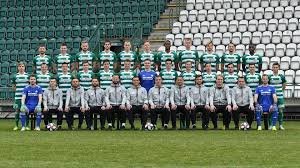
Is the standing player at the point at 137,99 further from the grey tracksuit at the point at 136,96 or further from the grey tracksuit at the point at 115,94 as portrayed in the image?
the grey tracksuit at the point at 115,94

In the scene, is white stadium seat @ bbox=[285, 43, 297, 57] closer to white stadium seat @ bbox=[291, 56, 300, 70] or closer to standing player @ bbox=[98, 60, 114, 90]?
white stadium seat @ bbox=[291, 56, 300, 70]

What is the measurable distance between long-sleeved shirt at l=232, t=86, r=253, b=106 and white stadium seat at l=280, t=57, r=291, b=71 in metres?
6.98

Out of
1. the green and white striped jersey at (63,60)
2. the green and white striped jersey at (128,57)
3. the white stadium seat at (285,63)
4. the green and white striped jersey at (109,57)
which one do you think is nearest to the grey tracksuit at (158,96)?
the green and white striped jersey at (128,57)

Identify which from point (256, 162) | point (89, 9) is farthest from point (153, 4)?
point (256, 162)

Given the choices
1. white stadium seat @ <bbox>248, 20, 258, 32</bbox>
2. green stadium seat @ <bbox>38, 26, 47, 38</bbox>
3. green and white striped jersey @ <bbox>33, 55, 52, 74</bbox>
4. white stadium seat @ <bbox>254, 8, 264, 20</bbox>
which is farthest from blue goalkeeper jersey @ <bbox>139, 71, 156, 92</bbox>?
green stadium seat @ <bbox>38, 26, 47, 38</bbox>

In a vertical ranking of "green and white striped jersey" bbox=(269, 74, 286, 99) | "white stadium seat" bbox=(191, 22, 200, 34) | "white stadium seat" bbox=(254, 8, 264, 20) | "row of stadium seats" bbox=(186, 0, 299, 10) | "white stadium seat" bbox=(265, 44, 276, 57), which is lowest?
"green and white striped jersey" bbox=(269, 74, 286, 99)

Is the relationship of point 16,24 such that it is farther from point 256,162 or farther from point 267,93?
point 256,162

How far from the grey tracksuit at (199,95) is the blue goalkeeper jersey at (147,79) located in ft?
3.48

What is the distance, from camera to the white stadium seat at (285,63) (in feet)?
91.0

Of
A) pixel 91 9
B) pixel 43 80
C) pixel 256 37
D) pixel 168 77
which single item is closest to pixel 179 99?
pixel 168 77

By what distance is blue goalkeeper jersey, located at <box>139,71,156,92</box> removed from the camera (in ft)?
70.3

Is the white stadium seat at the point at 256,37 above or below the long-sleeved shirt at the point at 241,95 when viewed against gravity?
above

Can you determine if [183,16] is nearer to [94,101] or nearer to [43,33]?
[43,33]

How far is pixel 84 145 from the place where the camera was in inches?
578
